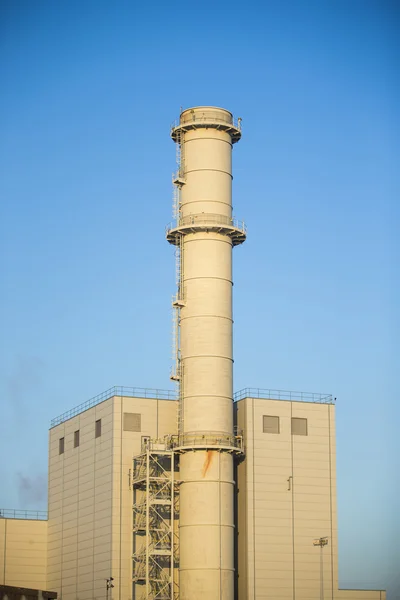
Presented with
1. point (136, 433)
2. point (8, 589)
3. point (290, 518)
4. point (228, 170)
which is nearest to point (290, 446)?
point (290, 518)

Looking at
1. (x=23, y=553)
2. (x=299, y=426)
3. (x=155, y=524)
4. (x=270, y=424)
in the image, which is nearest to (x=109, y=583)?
(x=155, y=524)

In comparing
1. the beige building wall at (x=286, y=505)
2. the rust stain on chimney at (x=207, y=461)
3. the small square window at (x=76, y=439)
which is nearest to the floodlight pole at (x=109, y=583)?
the beige building wall at (x=286, y=505)

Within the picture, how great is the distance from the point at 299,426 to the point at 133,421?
13467mm

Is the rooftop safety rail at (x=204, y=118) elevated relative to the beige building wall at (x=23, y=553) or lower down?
elevated

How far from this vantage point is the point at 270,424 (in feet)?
347

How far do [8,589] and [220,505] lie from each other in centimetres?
2048

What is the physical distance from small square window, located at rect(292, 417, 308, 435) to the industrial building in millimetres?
98

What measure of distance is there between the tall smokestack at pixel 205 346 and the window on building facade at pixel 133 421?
15.0 feet

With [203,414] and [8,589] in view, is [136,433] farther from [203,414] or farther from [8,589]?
[8,589]

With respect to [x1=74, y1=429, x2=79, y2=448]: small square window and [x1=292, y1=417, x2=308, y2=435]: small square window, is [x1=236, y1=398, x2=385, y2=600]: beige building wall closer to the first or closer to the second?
[x1=292, y1=417, x2=308, y2=435]: small square window

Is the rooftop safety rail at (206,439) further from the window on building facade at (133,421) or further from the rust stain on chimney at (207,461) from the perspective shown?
the window on building facade at (133,421)

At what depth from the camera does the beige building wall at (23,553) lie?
11312 centimetres

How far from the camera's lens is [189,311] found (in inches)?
4016

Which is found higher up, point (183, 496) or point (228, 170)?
point (228, 170)
